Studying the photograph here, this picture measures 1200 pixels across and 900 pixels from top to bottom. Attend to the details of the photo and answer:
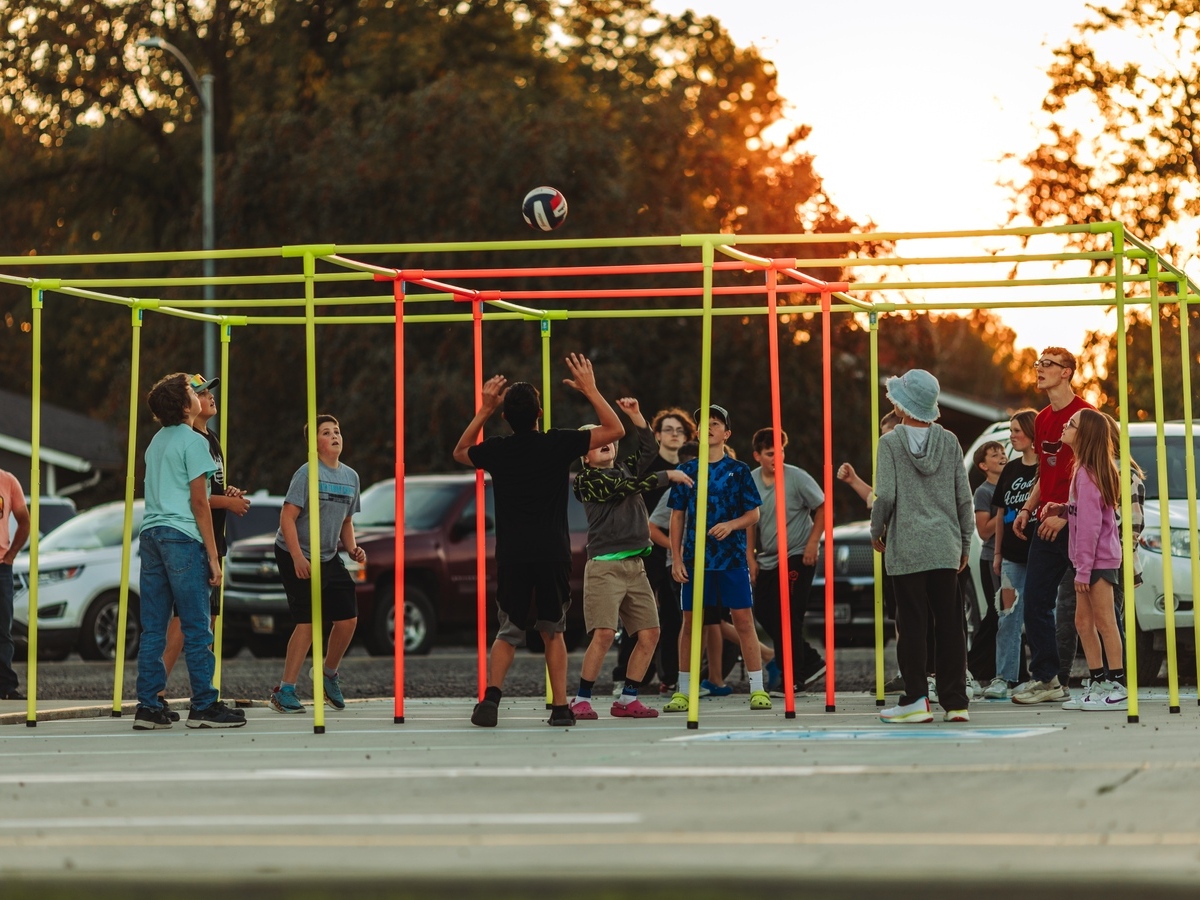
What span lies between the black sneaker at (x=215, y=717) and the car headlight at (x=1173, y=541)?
20.6 ft

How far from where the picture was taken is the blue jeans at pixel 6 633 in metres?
14.5

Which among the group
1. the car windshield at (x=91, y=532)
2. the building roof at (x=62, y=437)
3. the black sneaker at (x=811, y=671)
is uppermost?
the building roof at (x=62, y=437)

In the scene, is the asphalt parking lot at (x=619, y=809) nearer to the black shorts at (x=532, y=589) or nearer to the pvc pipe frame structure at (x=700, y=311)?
the black shorts at (x=532, y=589)

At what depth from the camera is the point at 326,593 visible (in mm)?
12812

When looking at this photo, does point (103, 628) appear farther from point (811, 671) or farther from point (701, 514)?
point (701, 514)

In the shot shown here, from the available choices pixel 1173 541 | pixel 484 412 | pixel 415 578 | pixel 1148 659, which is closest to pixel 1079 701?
pixel 1173 541

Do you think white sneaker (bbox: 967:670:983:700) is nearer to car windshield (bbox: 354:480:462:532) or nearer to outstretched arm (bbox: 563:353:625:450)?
outstretched arm (bbox: 563:353:625:450)

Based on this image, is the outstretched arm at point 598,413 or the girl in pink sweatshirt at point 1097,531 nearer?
the outstretched arm at point 598,413

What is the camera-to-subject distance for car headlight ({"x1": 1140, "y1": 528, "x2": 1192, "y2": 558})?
45.6 feet

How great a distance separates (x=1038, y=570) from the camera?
12539 millimetres

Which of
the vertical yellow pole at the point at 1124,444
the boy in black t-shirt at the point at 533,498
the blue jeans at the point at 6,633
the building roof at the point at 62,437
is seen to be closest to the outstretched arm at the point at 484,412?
the boy in black t-shirt at the point at 533,498

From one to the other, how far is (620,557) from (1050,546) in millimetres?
2667

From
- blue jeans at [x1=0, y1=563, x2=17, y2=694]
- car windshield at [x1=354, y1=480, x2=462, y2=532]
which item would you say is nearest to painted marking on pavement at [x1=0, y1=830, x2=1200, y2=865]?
blue jeans at [x1=0, y1=563, x2=17, y2=694]

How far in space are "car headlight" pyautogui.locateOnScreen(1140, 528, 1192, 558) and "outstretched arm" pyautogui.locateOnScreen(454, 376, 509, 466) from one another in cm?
515
